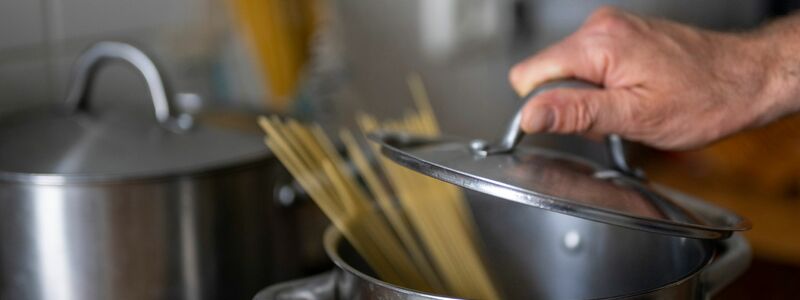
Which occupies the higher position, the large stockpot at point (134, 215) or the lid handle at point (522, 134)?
the lid handle at point (522, 134)

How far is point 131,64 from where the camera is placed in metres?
0.76

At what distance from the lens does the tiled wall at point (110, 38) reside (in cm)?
85

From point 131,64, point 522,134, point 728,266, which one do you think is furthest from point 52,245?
point 728,266

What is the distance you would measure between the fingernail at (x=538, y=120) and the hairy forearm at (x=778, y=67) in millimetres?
162

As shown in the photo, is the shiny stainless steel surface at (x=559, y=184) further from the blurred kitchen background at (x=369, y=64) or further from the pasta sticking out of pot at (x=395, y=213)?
the blurred kitchen background at (x=369, y=64)

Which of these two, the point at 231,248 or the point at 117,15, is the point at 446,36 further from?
the point at 231,248

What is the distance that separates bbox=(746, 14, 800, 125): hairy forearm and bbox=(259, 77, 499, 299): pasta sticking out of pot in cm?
21

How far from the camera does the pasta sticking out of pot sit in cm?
67

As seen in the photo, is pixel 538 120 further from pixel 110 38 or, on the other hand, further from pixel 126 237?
pixel 110 38

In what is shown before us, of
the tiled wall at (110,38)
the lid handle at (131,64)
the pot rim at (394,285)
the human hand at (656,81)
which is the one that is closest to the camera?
the pot rim at (394,285)

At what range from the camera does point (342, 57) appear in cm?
123

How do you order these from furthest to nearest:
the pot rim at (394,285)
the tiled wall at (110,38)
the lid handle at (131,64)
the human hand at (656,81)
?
the tiled wall at (110,38), the lid handle at (131,64), the human hand at (656,81), the pot rim at (394,285)

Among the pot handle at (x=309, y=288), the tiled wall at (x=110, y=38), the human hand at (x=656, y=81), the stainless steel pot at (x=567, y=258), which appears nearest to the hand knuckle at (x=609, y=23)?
the human hand at (x=656, y=81)

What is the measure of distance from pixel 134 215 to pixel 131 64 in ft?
0.51
